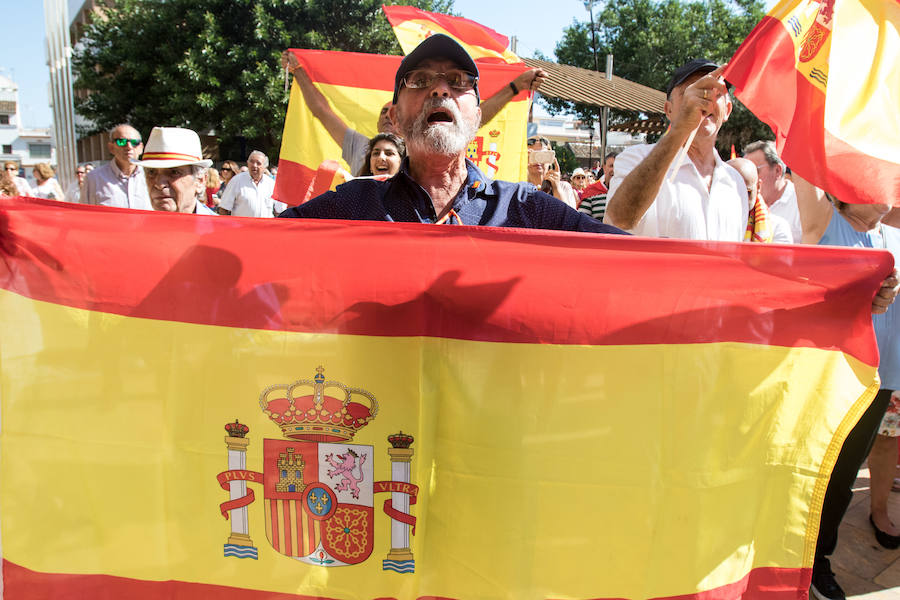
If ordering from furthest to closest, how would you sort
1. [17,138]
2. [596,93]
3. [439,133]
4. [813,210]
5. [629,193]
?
[17,138] → [596,93] → [813,210] → [629,193] → [439,133]

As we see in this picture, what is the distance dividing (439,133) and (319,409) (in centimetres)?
90

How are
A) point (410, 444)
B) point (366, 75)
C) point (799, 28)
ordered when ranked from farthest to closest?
point (366, 75) < point (799, 28) < point (410, 444)

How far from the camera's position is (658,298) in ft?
5.85

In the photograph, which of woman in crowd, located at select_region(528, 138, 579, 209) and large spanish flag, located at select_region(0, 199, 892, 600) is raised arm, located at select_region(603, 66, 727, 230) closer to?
large spanish flag, located at select_region(0, 199, 892, 600)

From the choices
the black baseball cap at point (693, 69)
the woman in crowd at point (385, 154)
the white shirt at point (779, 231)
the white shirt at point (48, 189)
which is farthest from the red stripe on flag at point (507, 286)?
the white shirt at point (48, 189)

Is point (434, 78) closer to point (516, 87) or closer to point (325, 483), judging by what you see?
point (325, 483)

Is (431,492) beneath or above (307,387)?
beneath

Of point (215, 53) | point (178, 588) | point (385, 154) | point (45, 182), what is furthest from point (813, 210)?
point (215, 53)

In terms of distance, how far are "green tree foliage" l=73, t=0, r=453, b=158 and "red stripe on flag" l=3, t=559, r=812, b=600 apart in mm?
17661

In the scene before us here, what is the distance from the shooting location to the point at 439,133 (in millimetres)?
1930

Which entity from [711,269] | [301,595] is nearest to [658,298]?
[711,269]

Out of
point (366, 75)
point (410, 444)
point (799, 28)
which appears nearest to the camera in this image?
point (410, 444)

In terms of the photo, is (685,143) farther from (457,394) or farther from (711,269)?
(457,394)

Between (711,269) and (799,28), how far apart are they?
43.1 inches
